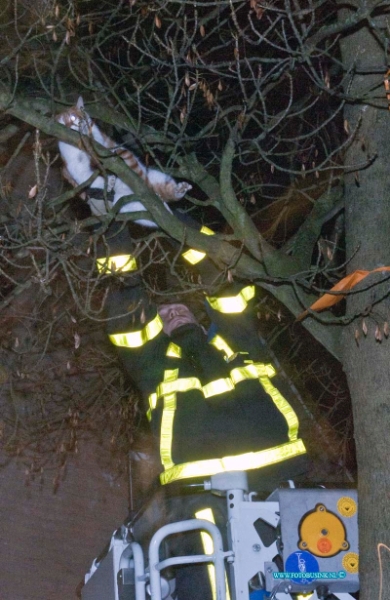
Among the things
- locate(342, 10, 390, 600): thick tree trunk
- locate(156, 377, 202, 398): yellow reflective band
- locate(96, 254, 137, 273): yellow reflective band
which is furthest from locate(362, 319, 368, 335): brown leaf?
locate(96, 254, 137, 273): yellow reflective band

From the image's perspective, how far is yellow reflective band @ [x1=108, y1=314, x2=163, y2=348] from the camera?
16.2 ft

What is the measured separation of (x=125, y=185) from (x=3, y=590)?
3930 mm

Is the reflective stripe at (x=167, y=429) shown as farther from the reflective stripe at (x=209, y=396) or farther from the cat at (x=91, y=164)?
the cat at (x=91, y=164)

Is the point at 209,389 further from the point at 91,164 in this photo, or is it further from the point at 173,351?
the point at 91,164

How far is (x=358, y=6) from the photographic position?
194 inches

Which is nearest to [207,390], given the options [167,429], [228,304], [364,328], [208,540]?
[167,429]

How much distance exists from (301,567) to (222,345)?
134 centimetres

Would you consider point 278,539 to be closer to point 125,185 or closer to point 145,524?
point 145,524

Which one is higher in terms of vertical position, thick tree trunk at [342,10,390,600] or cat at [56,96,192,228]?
cat at [56,96,192,228]

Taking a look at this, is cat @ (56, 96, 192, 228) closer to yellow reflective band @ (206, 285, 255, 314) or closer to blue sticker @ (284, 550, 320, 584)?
yellow reflective band @ (206, 285, 255, 314)

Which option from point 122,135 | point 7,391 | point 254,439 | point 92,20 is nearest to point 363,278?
point 254,439

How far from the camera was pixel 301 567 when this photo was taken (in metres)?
4.05

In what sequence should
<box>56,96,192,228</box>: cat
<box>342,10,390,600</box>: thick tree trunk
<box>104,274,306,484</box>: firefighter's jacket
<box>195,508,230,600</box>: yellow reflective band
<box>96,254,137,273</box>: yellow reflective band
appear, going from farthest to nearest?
<box>56,96,192,228</box>: cat < <box>96,254,137,273</box>: yellow reflective band < <box>104,274,306,484</box>: firefighter's jacket < <box>195,508,230,600</box>: yellow reflective band < <box>342,10,390,600</box>: thick tree trunk

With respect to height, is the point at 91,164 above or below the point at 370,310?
above
